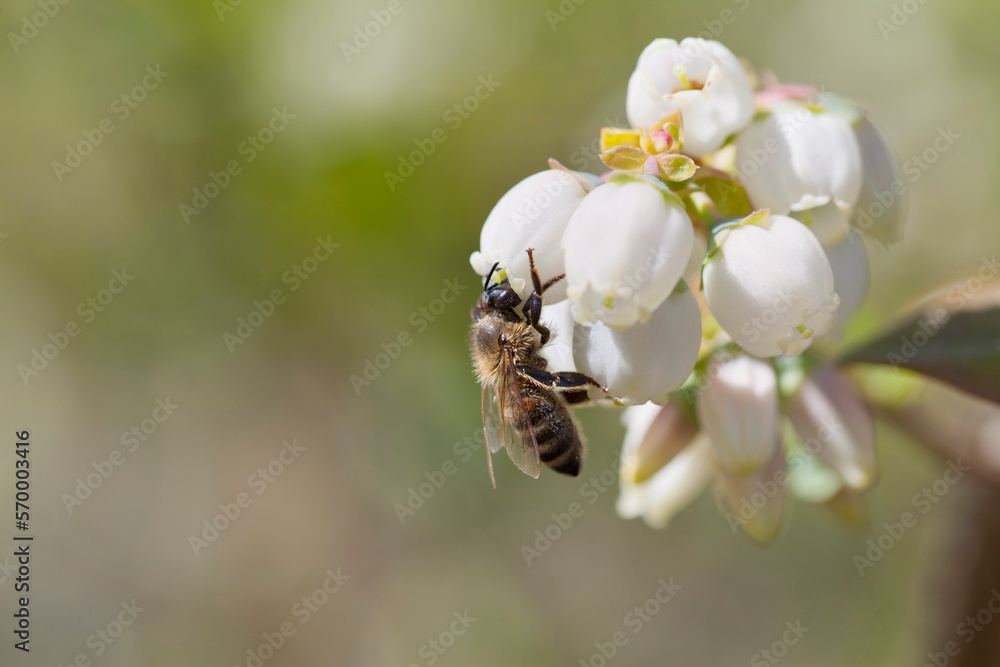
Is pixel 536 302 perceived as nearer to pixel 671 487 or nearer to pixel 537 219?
pixel 537 219

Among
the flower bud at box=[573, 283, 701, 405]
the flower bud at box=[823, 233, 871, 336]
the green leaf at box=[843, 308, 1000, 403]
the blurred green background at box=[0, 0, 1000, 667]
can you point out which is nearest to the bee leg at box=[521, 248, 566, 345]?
the flower bud at box=[573, 283, 701, 405]

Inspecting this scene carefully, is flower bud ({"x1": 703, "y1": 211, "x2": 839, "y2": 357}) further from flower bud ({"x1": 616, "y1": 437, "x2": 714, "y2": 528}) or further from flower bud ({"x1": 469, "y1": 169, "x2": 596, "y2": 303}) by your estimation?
flower bud ({"x1": 616, "y1": 437, "x2": 714, "y2": 528})

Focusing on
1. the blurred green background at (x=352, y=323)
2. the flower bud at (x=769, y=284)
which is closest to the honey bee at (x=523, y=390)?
the flower bud at (x=769, y=284)

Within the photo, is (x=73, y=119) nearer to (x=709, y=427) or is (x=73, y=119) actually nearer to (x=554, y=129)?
(x=554, y=129)

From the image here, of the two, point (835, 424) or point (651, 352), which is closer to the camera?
point (651, 352)

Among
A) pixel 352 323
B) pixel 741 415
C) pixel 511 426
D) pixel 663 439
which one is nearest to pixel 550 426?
pixel 511 426

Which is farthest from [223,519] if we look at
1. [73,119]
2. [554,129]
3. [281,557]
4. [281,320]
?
[554,129]

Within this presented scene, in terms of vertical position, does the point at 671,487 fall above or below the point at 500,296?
below

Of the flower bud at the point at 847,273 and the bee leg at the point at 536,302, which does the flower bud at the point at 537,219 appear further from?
the flower bud at the point at 847,273
